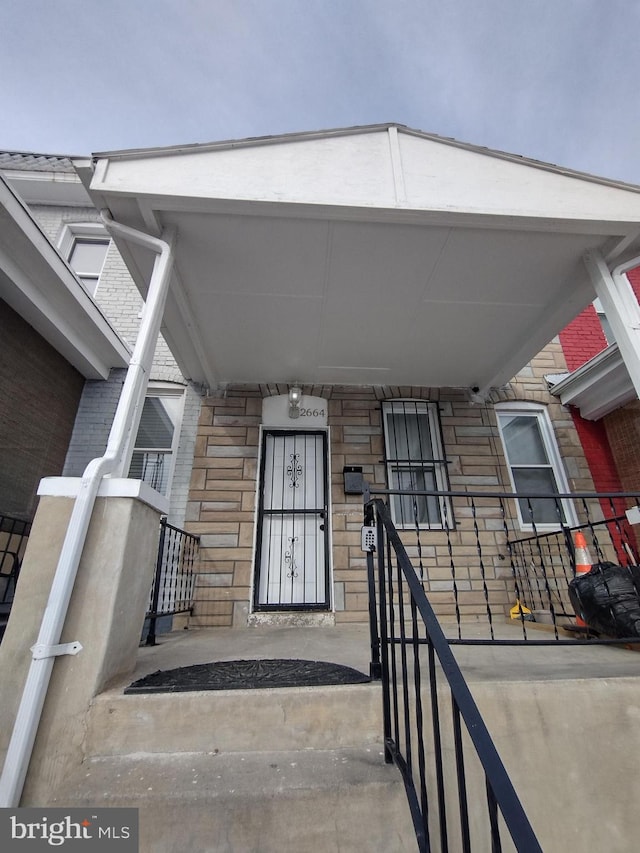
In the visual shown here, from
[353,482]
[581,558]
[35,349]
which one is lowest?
[581,558]

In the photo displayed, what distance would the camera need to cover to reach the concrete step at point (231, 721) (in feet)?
4.59

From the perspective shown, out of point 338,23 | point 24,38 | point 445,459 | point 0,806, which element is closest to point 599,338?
point 445,459

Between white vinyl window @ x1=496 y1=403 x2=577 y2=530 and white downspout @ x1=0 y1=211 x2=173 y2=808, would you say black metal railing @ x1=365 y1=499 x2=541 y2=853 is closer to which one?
white downspout @ x1=0 y1=211 x2=173 y2=808

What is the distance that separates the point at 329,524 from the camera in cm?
397

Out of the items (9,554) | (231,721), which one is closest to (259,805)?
(231,721)

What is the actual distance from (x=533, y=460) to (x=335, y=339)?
2901 mm

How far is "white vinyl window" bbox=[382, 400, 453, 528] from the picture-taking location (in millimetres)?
4172

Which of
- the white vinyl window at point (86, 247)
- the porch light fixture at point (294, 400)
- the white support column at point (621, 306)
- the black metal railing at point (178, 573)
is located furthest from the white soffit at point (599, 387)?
the white vinyl window at point (86, 247)

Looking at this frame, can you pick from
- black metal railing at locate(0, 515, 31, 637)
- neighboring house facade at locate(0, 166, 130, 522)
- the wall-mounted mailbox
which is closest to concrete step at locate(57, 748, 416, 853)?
black metal railing at locate(0, 515, 31, 637)

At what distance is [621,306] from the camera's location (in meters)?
2.53

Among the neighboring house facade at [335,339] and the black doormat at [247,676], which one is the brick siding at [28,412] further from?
the black doormat at [247,676]

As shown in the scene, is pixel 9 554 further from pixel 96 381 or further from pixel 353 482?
pixel 353 482

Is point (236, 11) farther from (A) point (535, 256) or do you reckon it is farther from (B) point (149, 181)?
(A) point (535, 256)

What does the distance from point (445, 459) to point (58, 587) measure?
3.81m
